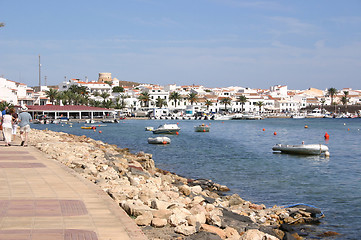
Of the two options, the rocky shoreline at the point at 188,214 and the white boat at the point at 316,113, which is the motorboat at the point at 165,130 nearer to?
the rocky shoreline at the point at 188,214

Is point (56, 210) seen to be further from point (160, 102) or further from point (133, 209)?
point (160, 102)

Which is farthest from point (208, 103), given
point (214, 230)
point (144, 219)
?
point (144, 219)

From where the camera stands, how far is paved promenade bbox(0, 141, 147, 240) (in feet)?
23.9

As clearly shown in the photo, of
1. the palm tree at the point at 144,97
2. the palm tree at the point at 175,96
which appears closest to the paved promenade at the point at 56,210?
the palm tree at the point at 144,97

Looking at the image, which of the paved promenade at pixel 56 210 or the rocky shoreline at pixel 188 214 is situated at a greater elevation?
the paved promenade at pixel 56 210

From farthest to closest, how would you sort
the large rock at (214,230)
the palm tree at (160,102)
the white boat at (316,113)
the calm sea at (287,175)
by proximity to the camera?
the white boat at (316,113) → the palm tree at (160,102) → the calm sea at (287,175) → the large rock at (214,230)

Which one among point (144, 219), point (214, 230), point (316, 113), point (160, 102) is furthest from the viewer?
point (316, 113)

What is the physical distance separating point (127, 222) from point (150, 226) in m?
1.07

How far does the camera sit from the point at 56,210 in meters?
8.74

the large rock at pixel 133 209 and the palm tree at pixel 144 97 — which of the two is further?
the palm tree at pixel 144 97

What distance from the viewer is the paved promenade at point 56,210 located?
7.30 metres

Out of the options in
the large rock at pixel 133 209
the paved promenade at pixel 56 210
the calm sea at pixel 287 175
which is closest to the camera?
the paved promenade at pixel 56 210

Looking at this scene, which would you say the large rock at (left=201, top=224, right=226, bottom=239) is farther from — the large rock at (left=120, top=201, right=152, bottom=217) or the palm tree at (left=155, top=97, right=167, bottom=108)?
the palm tree at (left=155, top=97, right=167, bottom=108)

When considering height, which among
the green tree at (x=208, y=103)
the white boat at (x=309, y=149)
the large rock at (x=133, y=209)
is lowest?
the white boat at (x=309, y=149)
